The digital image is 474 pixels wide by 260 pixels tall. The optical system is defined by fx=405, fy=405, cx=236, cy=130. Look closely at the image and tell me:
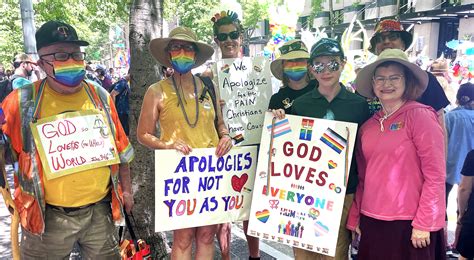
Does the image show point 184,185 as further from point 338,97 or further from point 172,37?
point 338,97

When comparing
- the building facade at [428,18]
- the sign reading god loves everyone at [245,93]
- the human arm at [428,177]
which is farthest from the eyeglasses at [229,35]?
the building facade at [428,18]

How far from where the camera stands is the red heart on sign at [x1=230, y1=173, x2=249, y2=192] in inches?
122

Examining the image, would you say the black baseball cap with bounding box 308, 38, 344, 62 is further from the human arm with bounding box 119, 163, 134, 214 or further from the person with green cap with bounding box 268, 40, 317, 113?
the human arm with bounding box 119, 163, 134, 214

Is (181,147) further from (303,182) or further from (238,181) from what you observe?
(303,182)

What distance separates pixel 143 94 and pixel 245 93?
105 centimetres

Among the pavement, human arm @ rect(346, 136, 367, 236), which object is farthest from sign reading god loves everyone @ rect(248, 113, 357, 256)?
the pavement

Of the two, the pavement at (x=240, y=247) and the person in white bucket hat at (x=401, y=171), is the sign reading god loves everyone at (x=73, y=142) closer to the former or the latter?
the person in white bucket hat at (x=401, y=171)

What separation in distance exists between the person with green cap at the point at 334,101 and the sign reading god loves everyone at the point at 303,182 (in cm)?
10

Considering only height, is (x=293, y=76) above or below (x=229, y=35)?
below

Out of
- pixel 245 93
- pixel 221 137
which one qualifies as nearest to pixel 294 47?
pixel 245 93

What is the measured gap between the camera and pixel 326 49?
2750mm

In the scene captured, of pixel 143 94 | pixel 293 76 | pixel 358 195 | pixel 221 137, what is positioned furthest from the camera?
pixel 143 94

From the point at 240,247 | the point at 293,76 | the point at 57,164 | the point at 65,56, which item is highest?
the point at 65,56

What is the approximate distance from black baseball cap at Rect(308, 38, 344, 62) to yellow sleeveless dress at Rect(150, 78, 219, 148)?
33.9 inches
